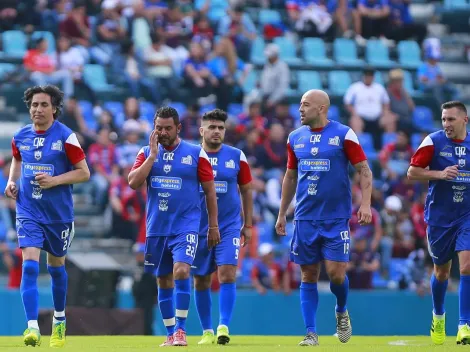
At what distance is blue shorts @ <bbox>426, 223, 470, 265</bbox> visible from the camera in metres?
12.9

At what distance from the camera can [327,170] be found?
12.5 metres

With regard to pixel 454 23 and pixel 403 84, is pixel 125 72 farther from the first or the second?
pixel 454 23

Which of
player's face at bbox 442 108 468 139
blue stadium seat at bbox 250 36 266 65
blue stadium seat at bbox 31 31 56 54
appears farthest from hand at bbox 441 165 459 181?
blue stadium seat at bbox 250 36 266 65

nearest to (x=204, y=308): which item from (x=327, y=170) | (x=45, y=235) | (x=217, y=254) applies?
(x=217, y=254)

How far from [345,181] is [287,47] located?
14.4m

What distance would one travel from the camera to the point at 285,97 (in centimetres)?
2488

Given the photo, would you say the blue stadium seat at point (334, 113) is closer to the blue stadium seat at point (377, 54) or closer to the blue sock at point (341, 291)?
the blue stadium seat at point (377, 54)

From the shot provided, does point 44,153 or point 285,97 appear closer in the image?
point 44,153

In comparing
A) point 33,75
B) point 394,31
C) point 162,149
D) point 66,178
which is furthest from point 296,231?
point 394,31

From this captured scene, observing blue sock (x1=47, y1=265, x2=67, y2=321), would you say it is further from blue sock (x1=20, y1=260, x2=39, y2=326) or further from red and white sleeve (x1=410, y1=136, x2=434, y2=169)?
red and white sleeve (x1=410, y1=136, x2=434, y2=169)

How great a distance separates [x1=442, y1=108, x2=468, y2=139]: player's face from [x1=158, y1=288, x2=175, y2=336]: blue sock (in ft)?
11.1

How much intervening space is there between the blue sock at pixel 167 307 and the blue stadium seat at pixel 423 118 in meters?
13.8

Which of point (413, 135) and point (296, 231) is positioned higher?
point (413, 135)

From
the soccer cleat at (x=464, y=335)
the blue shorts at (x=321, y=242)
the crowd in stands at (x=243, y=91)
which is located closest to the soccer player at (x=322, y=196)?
the blue shorts at (x=321, y=242)
